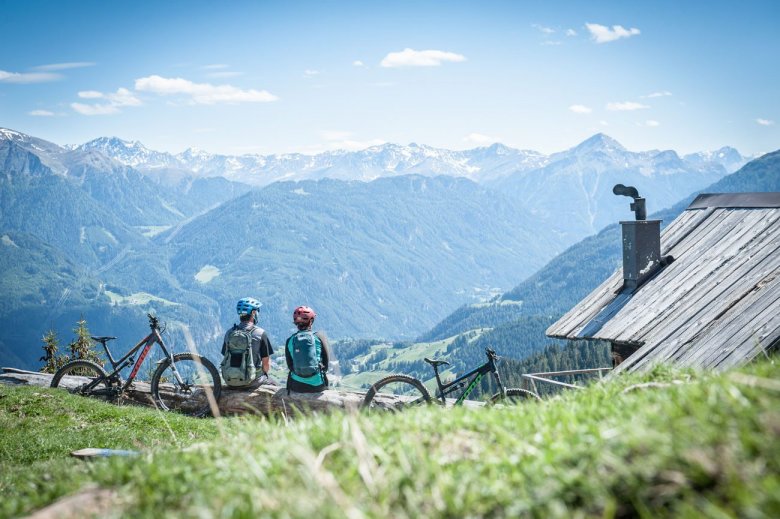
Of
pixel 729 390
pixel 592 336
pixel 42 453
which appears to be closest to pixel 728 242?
pixel 592 336

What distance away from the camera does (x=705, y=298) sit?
45.8 feet

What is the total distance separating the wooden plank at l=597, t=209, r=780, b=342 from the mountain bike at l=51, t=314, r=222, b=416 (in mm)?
9449

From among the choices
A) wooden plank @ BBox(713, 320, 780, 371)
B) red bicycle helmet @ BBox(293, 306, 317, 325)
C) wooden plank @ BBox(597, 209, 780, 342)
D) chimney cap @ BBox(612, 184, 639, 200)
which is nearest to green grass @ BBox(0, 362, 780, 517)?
wooden plank @ BBox(713, 320, 780, 371)

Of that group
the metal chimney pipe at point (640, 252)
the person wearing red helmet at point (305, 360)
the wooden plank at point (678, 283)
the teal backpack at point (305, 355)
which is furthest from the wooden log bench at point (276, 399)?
the metal chimney pipe at point (640, 252)

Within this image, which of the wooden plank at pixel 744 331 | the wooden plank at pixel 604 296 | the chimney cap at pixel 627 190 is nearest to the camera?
the wooden plank at pixel 744 331

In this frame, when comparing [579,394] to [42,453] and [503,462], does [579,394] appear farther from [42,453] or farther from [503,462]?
[42,453]

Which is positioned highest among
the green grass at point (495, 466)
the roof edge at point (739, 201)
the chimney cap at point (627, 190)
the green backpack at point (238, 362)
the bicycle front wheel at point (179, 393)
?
the chimney cap at point (627, 190)

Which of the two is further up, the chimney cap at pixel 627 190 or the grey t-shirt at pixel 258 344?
the chimney cap at pixel 627 190

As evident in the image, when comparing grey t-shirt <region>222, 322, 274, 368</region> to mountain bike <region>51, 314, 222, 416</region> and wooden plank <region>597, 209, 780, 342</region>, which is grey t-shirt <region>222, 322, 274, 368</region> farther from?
wooden plank <region>597, 209, 780, 342</region>

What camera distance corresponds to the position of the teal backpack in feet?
42.4

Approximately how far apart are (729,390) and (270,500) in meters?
2.39

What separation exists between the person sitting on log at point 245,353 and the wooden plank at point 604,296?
7.62 metres

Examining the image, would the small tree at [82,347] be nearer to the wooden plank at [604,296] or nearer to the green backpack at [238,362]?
the green backpack at [238,362]

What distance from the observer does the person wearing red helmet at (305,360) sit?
510 inches
